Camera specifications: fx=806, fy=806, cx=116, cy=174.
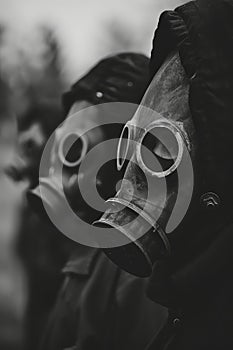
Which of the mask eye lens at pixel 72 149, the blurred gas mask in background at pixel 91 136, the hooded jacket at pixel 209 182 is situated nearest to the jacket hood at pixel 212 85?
the hooded jacket at pixel 209 182

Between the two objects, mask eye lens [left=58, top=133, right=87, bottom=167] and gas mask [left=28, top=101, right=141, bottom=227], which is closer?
gas mask [left=28, top=101, right=141, bottom=227]

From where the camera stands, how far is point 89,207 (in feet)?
9.80

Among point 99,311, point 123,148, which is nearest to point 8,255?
point 99,311

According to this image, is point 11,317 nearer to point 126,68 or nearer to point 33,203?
point 33,203

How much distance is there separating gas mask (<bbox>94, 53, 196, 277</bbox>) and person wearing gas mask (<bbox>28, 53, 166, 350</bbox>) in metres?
0.70

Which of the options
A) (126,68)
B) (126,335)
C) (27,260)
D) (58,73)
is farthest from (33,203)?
(58,73)

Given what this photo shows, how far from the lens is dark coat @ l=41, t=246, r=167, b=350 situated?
8.34 feet

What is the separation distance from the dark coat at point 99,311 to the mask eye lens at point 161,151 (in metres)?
0.71

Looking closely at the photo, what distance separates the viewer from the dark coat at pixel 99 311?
8.34 ft

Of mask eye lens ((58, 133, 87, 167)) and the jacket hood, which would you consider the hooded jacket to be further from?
mask eye lens ((58, 133, 87, 167))

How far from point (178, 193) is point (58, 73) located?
6.17 meters

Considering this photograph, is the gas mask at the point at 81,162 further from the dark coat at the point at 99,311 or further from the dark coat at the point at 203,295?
the dark coat at the point at 203,295

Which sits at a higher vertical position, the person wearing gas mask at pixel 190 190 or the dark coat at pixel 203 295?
the person wearing gas mask at pixel 190 190

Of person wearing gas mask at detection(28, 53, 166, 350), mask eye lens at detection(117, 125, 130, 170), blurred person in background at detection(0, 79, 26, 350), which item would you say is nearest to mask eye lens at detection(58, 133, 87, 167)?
person wearing gas mask at detection(28, 53, 166, 350)
